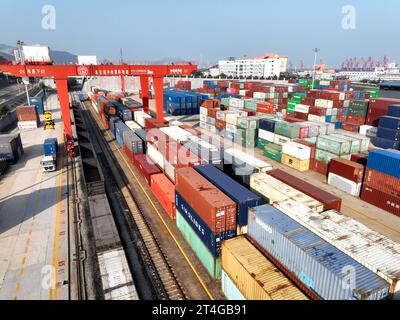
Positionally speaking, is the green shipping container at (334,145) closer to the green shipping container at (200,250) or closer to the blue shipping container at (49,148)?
the green shipping container at (200,250)

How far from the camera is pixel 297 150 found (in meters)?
39.0

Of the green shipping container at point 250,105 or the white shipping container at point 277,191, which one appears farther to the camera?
the green shipping container at point 250,105

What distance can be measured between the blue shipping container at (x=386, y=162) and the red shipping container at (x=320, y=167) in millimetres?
7937

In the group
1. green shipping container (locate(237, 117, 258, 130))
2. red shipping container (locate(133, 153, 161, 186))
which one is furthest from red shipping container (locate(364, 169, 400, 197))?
red shipping container (locate(133, 153, 161, 186))

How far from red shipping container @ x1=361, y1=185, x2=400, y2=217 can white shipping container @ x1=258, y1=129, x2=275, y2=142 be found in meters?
17.7

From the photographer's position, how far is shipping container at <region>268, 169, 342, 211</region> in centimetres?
1978

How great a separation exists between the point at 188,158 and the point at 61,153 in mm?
30102

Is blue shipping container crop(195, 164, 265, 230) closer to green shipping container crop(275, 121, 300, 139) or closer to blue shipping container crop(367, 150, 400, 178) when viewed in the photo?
blue shipping container crop(367, 150, 400, 178)

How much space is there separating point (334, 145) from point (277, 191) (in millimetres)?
19172

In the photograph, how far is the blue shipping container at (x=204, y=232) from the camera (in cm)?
1777

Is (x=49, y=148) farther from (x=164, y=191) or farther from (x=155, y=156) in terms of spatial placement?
(x=164, y=191)

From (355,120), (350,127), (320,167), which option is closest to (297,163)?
(320,167)

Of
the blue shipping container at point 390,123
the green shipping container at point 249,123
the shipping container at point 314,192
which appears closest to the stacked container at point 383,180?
the shipping container at point 314,192

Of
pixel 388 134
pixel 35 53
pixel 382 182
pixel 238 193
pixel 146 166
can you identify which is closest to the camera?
pixel 238 193
